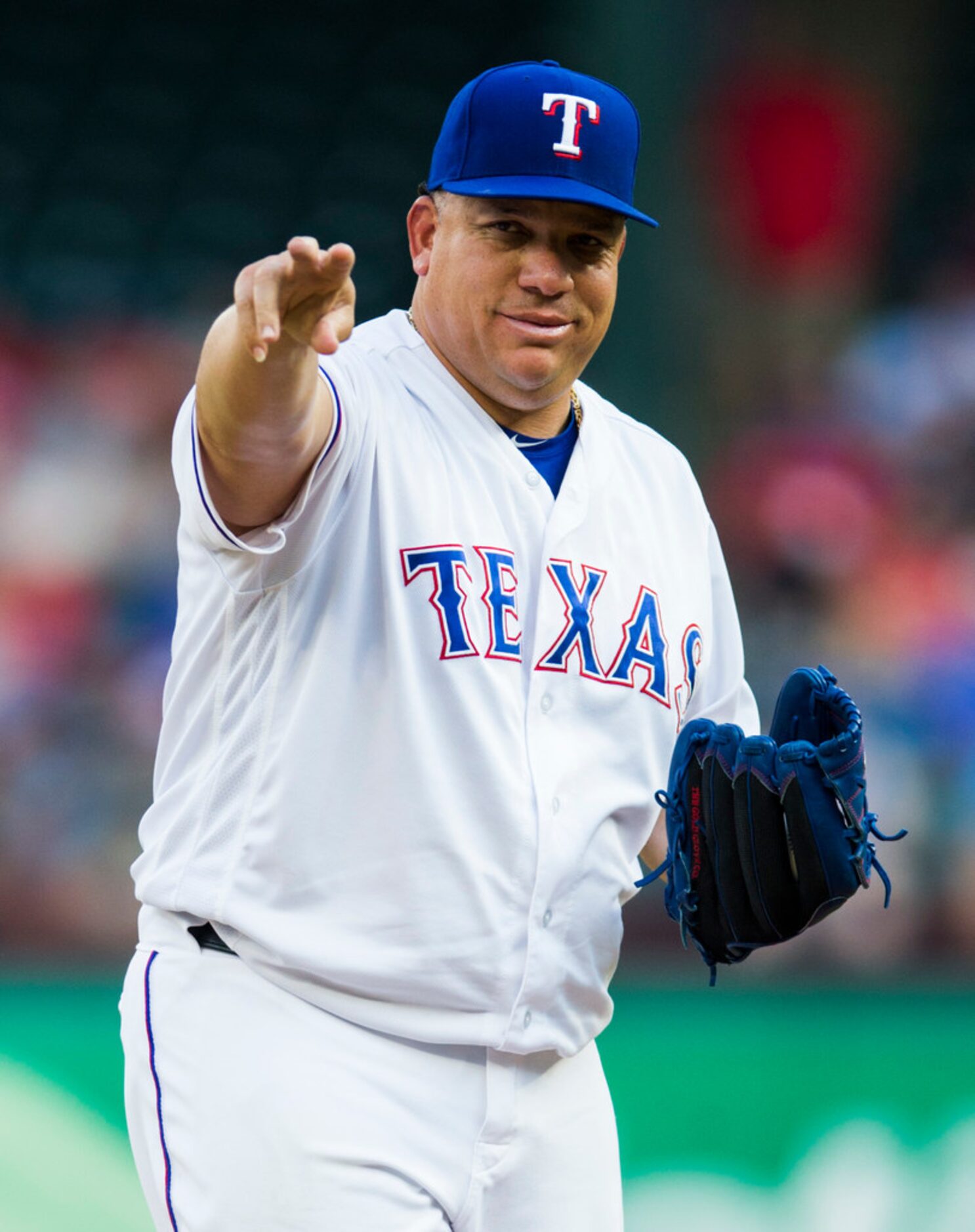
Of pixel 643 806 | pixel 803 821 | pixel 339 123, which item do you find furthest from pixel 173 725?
pixel 339 123

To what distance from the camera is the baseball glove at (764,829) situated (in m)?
1.91

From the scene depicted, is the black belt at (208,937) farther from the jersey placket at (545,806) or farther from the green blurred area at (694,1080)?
the green blurred area at (694,1080)

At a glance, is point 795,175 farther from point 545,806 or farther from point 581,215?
point 545,806

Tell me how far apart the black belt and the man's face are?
71 centimetres

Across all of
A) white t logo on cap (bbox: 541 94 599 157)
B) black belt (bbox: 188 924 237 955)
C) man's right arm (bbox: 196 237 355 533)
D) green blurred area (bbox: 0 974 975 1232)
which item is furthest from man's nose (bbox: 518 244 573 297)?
green blurred area (bbox: 0 974 975 1232)

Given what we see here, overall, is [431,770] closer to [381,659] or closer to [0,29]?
[381,659]

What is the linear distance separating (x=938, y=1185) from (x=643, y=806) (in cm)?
182

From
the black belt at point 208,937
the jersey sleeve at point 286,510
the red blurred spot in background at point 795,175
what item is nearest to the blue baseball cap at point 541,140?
the jersey sleeve at point 286,510

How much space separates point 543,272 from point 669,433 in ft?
12.1

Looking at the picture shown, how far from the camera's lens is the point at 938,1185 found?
3.35m

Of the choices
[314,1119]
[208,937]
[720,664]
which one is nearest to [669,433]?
[720,664]

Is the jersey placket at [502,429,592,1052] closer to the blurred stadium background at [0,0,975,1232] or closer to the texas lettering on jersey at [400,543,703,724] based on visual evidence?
the texas lettering on jersey at [400,543,703,724]

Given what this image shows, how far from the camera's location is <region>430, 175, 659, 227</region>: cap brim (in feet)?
6.11

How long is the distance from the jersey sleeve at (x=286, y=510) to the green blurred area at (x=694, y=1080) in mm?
1951
